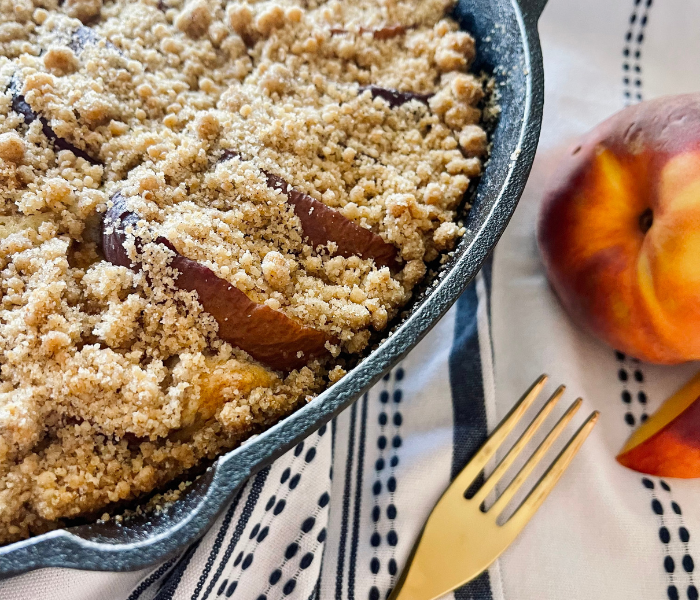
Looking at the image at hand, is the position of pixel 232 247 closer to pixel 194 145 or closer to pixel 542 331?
pixel 194 145

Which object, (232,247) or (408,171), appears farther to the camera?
(408,171)

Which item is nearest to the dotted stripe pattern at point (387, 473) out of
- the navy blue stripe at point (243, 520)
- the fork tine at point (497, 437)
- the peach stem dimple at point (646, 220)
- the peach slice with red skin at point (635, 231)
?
the fork tine at point (497, 437)

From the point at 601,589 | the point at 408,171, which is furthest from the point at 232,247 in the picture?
the point at 601,589

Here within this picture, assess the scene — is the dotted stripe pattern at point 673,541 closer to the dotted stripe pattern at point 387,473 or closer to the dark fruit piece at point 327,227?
the dotted stripe pattern at point 387,473

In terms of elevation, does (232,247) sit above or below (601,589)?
above

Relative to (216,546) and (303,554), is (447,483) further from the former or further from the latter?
(216,546)

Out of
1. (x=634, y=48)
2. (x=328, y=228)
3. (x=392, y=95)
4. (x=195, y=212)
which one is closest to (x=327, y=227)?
(x=328, y=228)

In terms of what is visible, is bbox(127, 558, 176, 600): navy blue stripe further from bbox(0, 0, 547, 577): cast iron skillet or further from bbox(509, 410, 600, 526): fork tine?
bbox(509, 410, 600, 526): fork tine
